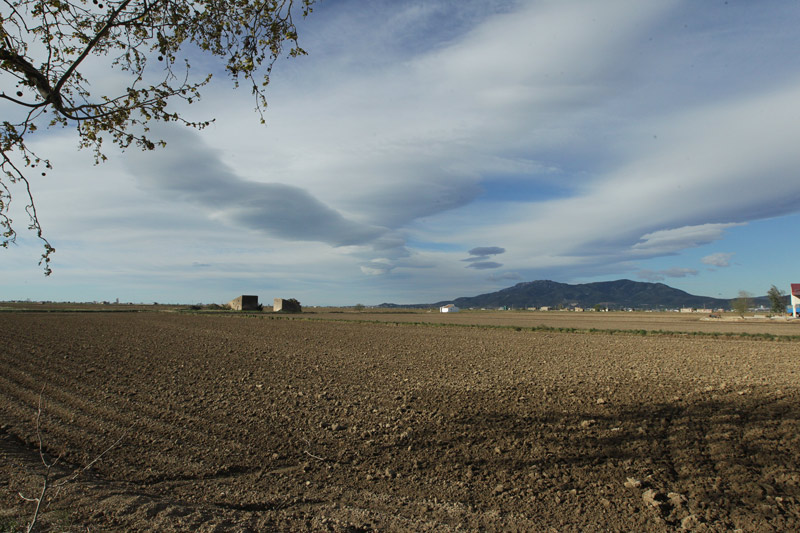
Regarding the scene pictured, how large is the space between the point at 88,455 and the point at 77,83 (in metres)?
6.26

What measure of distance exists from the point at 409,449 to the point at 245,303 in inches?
3776

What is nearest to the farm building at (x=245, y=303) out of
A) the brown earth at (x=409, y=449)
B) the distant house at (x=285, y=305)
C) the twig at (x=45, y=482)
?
the distant house at (x=285, y=305)

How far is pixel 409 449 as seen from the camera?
816 cm

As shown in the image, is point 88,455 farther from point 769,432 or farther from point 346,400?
point 769,432

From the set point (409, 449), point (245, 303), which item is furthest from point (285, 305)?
point (409, 449)

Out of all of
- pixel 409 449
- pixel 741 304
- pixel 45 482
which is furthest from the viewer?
pixel 741 304

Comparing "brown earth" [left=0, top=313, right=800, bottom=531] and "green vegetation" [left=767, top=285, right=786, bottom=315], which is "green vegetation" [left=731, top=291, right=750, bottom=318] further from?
"brown earth" [left=0, top=313, right=800, bottom=531]

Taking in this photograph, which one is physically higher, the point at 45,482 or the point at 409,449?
the point at 45,482

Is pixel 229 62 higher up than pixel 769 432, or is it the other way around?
pixel 229 62

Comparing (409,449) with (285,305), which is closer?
(409,449)

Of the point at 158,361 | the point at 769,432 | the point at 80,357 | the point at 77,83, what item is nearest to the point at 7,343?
the point at 80,357

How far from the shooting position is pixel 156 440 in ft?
28.4

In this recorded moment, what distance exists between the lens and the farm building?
9731 centimetres

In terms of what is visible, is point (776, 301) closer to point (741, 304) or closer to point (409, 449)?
point (741, 304)
